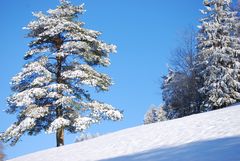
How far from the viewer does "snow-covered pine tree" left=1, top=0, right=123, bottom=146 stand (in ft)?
68.3

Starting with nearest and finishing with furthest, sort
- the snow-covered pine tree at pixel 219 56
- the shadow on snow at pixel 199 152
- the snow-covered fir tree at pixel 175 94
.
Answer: the shadow on snow at pixel 199 152 → the snow-covered pine tree at pixel 219 56 → the snow-covered fir tree at pixel 175 94

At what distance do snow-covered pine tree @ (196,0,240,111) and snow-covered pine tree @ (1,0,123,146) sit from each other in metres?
11.6

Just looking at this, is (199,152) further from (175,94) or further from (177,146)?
(175,94)

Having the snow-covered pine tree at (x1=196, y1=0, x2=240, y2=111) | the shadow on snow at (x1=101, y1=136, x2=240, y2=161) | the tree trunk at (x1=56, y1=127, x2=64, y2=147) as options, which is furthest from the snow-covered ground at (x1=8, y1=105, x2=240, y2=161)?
the snow-covered pine tree at (x1=196, y1=0, x2=240, y2=111)

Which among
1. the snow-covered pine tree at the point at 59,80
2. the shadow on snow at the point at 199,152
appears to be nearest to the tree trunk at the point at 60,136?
the snow-covered pine tree at the point at 59,80

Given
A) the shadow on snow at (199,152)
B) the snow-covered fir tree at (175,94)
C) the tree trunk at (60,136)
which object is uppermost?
the snow-covered fir tree at (175,94)

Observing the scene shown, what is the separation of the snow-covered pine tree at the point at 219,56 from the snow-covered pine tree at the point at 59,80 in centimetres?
1164

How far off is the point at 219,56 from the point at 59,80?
16.0 metres

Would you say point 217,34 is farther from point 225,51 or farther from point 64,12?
point 64,12

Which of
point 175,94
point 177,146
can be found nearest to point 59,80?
point 177,146

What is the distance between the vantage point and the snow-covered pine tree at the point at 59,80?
68.3 ft

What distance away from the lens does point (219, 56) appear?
31.6 metres

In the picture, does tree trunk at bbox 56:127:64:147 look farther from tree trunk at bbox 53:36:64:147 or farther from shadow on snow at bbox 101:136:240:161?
shadow on snow at bbox 101:136:240:161

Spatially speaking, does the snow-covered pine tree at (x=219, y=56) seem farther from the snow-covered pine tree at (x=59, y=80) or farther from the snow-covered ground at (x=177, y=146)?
the snow-covered ground at (x=177, y=146)
